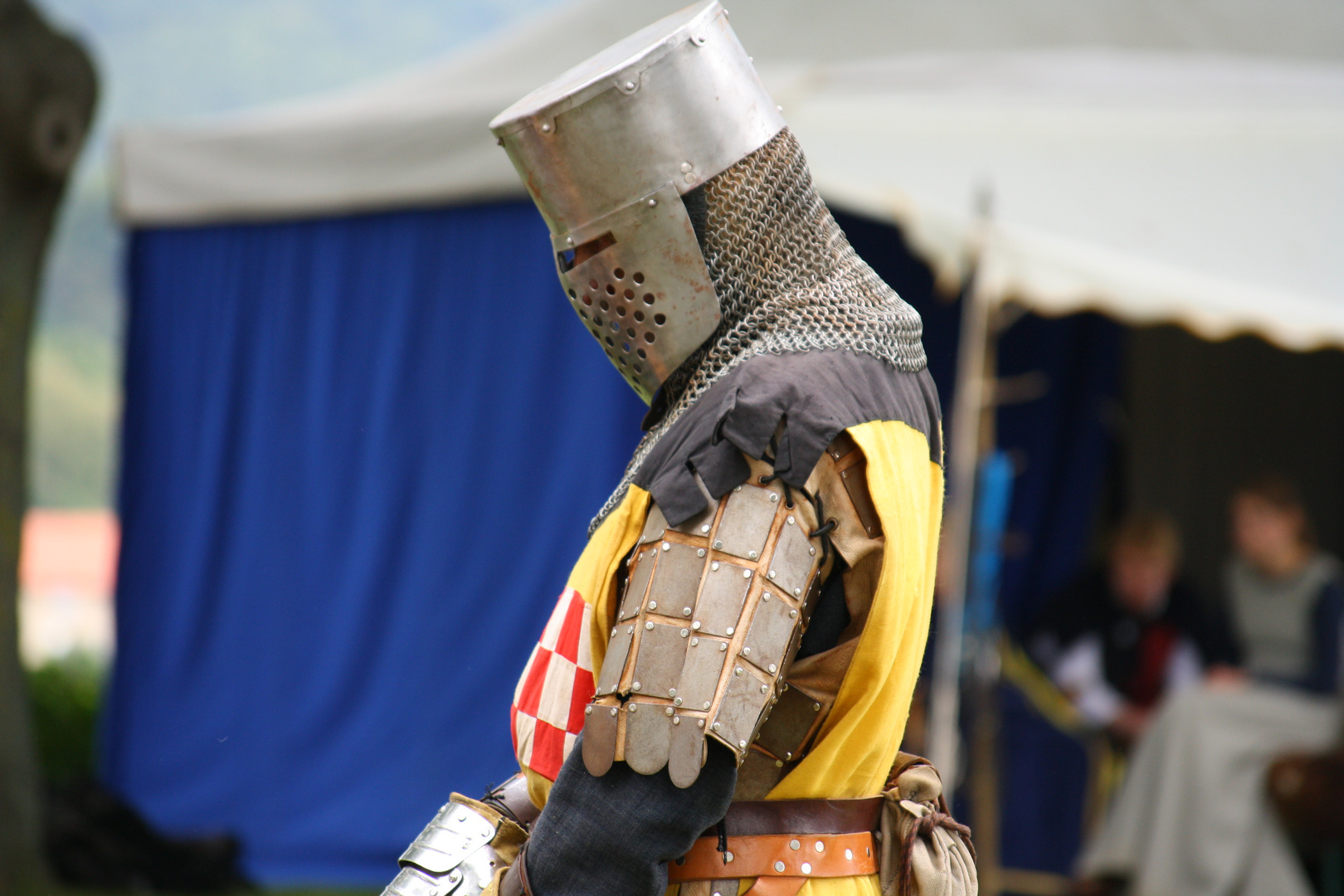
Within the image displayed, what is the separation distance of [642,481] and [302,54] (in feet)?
178

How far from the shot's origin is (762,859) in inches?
59.9

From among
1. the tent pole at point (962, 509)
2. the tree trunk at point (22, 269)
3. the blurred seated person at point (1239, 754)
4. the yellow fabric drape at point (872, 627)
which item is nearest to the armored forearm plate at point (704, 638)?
the yellow fabric drape at point (872, 627)

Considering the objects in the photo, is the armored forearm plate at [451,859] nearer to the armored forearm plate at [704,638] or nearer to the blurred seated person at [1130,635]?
the armored forearm plate at [704,638]

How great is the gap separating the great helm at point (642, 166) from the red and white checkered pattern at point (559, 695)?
0.32m

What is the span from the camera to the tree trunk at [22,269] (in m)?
4.82

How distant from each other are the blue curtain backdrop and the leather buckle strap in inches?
130

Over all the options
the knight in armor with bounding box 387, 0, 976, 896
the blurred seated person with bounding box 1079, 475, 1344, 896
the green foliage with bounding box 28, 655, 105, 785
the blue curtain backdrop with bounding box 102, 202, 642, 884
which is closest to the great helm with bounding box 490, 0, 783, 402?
the knight in armor with bounding box 387, 0, 976, 896

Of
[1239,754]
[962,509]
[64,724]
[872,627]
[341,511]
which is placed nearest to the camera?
[872,627]

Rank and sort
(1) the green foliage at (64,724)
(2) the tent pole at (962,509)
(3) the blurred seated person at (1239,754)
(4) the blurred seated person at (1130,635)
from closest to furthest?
(2) the tent pole at (962,509), (3) the blurred seated person at (1239,754), (4) the blurred seated person at (1130,635), (1) the green foliage at (64,724)

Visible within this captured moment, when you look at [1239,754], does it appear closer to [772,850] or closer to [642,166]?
[772,850]

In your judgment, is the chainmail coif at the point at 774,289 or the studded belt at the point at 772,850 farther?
the chainmail coif at the point at 774,289

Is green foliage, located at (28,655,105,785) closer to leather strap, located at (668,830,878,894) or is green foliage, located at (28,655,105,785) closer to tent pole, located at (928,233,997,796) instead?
tent pole, located at (928,233,997,796)

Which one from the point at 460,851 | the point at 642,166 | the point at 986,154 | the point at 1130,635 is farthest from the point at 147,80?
the point at 460,851

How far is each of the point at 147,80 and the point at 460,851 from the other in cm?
5019
